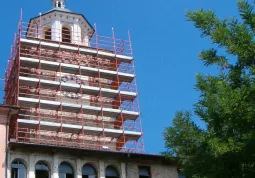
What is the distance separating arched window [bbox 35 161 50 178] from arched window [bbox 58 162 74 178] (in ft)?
2.71

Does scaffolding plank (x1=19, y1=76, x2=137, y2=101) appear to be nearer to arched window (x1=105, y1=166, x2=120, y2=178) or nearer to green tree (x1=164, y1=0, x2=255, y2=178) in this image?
arched window (x1=105, y1=166, x2=120, y2=178)

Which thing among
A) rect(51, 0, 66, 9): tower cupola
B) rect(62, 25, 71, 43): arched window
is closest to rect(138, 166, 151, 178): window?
rect(62, 25, 71, 43): arched window

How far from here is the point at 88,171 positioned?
3553 centimetres

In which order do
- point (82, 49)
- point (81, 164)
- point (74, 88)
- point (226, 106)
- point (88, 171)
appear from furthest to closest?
point (82, 49), point (74, 88), point (88, 171), point (81, 164), point (226, 106)

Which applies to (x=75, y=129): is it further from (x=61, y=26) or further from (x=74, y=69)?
(x=61, y=26)

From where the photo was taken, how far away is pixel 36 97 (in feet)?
143

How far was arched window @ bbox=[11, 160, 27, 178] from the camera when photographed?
3331 centimetres

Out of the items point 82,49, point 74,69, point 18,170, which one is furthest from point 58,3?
point 18,170

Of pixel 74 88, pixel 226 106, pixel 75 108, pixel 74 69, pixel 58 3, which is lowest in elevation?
pixel 226 106

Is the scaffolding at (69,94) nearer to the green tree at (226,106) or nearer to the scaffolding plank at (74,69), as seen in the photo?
the scaffolding plank at (74,69)

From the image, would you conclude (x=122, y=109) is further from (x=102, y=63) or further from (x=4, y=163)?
(x=4, y=163)

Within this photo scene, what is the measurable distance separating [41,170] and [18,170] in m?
1.50

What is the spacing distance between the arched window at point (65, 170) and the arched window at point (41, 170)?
0.83 m

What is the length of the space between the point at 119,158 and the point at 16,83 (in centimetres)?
1190
